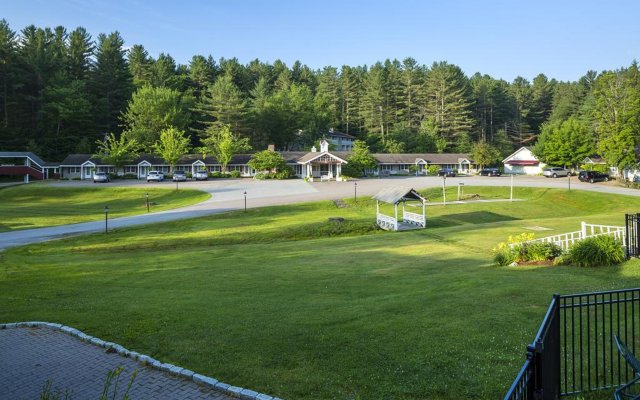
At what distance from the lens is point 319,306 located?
11.3 meters

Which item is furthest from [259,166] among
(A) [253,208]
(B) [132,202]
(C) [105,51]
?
(C) [105,51]

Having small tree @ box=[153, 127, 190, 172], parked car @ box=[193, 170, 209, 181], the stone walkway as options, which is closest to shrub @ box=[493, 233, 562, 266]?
the stone walkway

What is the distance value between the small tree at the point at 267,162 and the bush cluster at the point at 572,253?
55.6 meters

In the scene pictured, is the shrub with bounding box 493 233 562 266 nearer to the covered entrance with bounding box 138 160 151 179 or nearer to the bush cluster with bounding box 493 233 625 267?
the bush cluster with bounding box 493 233 625 267

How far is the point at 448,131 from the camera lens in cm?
10681

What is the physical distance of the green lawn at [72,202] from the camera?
3872 cm

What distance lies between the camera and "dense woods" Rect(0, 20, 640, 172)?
77.6 metres

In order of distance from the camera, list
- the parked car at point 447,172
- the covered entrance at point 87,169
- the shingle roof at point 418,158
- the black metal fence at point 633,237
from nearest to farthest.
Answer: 1. the black metal fence at point 633,237
2. the covered entrance at point 87,169
3. the parked car at point 447,172
4. the shingle roof at point 418,158

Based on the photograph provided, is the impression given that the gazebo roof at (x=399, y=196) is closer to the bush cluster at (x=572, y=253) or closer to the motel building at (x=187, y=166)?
the bush cluster at (x=572, y=253)

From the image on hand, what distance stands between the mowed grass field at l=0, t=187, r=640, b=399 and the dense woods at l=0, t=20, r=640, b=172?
54970mm

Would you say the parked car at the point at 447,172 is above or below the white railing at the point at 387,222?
above

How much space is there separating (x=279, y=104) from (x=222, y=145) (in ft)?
80.3

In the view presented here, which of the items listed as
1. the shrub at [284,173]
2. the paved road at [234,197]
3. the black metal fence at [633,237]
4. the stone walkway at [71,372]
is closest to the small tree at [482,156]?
the paved road at [234,197]

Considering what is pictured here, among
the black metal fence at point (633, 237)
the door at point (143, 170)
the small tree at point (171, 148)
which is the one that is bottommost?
the black metal fence at point (633, 237)
